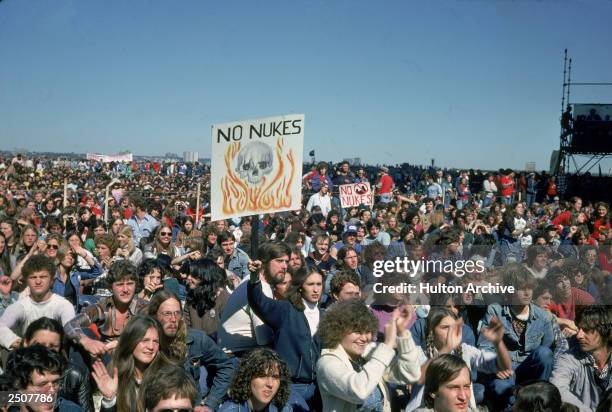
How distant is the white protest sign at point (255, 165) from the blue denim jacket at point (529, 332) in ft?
6.36

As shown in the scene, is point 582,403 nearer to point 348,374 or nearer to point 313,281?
point 348,374

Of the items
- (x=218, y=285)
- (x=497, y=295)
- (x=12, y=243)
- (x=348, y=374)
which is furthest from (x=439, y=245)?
(x=12, y=243)

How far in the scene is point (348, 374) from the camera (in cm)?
366

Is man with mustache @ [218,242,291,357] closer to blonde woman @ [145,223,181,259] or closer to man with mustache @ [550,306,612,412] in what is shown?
man with mustache @ [550,306,612,412]

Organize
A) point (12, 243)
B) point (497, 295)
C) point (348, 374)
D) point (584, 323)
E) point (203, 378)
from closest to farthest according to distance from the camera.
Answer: point (348, 374)
point (584, 323)
point (203, 378)
point (497, 295)
point (12, 243)

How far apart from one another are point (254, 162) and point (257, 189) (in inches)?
8.5

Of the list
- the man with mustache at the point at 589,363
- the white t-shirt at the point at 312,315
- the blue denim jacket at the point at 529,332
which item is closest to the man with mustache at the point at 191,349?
the white t-shirt at the point at 312,315

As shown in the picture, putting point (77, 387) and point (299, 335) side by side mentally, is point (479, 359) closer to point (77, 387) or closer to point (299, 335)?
point (299, 335)

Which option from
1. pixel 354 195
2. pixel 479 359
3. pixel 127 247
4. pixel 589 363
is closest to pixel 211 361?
pixel 479 359

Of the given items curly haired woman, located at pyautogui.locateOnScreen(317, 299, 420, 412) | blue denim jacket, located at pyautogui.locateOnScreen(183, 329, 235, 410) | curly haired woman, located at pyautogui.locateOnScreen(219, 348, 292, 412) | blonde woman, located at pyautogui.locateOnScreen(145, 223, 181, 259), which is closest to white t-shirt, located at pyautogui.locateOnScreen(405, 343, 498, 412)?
curly haired woman, located at pyautogui.locateOnScreen(317, 299, 420, 412)

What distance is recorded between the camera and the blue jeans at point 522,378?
4.54 meters

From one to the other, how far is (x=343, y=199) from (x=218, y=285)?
796cm

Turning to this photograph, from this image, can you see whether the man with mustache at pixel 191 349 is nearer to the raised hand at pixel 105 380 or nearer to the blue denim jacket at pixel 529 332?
the raised hand at pixel 105 380

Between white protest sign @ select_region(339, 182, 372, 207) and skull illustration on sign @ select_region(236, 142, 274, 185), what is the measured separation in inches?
333
